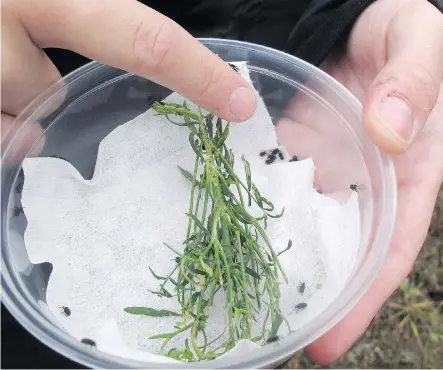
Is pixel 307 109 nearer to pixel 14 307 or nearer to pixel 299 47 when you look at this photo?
pixel 299 47

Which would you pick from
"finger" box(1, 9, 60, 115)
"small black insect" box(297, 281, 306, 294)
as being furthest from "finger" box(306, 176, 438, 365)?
"finger" box(1, 9, 60, 115)

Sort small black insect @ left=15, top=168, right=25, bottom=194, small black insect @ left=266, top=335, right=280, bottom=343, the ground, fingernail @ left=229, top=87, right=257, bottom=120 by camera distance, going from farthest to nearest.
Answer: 1. the ground
2. small black insect @ left=15, top=168, right=25, bottom=194
3. fingernail @ left=229, top=87, right=257, bottom=120
4. small black insect @ left=266, top=335, right=280, bottom=343

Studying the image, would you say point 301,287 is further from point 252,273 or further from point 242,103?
point 242,103

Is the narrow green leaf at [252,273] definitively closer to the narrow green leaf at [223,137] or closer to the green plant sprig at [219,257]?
the green plant sprig at [219,257]

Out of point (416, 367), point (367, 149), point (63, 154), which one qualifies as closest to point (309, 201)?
point (367, 149)

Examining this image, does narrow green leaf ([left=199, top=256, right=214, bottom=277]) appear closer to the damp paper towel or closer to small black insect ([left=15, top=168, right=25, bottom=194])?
the damp paper towel

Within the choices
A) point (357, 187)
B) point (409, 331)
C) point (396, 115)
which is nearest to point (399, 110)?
point (396, 115)

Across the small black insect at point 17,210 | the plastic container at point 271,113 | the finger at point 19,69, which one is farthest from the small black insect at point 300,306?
the finger at point 19,69
